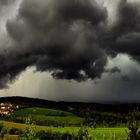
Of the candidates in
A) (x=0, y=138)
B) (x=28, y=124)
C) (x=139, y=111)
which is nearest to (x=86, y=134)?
(x=28, y=124)

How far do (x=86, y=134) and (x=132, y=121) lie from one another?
1638 inches

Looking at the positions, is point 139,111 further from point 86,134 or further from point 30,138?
point 86,134

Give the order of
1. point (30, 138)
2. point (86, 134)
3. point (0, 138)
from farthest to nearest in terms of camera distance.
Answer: point (0, 138) → point (86, 134) → point (30, 138)

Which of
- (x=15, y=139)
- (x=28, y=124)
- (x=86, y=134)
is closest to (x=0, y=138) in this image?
(x=15, y=139)

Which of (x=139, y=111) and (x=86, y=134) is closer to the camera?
(x=139, y=111)

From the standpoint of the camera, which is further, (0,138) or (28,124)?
(0,138)

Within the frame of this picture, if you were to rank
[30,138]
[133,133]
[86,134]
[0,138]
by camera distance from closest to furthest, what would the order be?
[133,133] → [30,138] → [86,134] → [0,138]

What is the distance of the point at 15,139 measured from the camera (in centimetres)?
19725

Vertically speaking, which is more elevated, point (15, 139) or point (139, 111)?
point (139, 111)

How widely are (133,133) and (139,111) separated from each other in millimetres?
4644

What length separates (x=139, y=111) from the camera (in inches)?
2564

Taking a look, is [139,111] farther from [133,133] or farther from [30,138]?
[30,138]

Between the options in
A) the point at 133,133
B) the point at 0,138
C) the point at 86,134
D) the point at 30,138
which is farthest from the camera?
the point at 0,138

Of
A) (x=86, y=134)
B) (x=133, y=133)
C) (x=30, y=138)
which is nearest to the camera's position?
(x=133, y=133)
